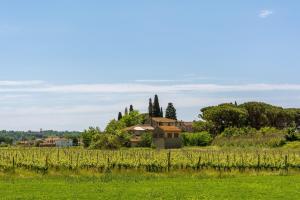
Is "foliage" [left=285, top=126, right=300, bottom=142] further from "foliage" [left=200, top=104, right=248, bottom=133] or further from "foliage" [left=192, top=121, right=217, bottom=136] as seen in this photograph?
"foliage" [left=192, top=121, right=217, bottom=136]

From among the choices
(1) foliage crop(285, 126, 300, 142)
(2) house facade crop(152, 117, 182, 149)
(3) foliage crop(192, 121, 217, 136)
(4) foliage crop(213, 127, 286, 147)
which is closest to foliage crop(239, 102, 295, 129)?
(3) foliage crop(192, 121, 217, 136)

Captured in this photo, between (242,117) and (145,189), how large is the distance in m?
106

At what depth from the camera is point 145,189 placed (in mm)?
28266

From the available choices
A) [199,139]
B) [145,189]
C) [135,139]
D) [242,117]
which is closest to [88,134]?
[135,139]

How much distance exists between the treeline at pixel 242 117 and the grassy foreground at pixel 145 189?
96694 mm

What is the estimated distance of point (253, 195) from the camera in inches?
1024

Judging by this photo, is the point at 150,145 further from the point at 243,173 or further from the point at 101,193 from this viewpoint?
the point at 101,193

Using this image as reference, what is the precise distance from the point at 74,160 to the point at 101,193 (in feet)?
73.8

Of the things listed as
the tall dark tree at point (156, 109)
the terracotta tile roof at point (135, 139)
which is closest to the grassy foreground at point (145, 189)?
the terracotta tile roof at point (135, 139)

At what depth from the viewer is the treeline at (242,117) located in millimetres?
131250

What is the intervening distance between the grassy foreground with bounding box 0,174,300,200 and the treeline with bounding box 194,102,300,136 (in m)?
96.7

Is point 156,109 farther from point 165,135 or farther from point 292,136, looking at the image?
point 292,136

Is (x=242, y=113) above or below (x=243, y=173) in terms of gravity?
above

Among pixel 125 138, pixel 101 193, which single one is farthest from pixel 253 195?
pixel 125 138
